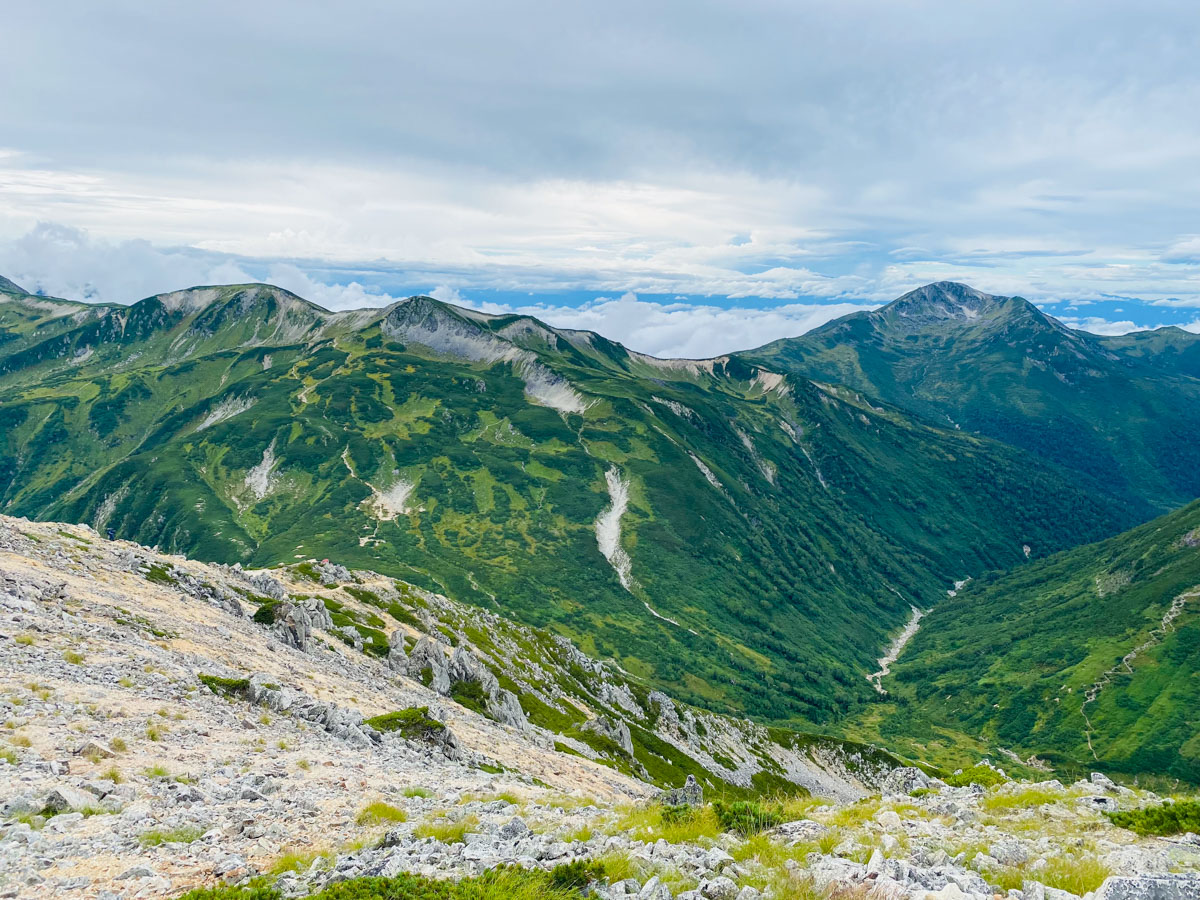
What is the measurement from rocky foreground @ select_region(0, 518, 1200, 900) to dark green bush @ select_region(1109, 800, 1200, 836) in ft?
1.98

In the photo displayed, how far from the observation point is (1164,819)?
1798cm

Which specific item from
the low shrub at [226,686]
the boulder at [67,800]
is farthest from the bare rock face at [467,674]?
the boulder at [67,800]

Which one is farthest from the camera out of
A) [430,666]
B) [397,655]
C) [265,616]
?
[430,666]

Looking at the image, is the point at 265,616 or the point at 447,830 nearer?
the point at 447,830

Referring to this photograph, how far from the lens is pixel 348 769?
2883 cm

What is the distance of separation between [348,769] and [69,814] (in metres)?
11.6

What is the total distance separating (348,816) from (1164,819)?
25009 mm

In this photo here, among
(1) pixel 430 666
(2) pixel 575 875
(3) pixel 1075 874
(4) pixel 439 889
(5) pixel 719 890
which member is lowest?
(1) pixel 430 666

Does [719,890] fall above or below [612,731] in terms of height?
above

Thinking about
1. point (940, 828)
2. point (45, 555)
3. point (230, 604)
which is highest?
point (940, 828)

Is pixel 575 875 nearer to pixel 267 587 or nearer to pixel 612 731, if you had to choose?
pixel 267 587

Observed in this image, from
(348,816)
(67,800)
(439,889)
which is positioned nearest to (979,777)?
(439,889)

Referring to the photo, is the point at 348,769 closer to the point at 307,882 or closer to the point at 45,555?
the point at 307,882

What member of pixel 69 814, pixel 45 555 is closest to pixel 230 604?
pixel 45 555
